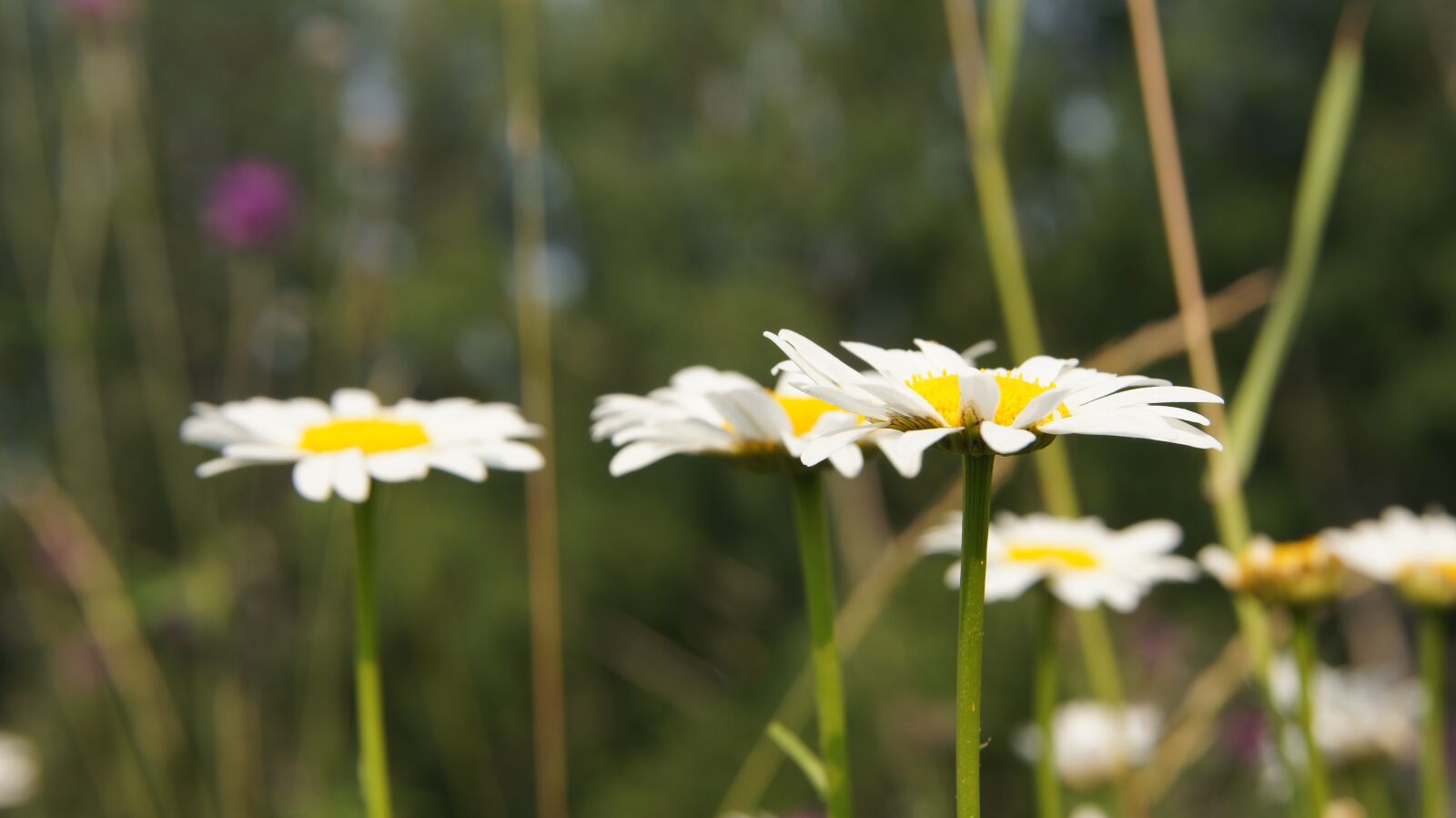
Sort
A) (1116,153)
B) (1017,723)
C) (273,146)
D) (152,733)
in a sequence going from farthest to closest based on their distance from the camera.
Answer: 1. (273,146)
2. (1116,153)
3. (1017,723)
4. (152,733)

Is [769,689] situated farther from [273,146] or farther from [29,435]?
[273,146]

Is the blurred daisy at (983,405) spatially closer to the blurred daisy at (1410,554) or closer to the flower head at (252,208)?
the blurred daisy at (1410,554)

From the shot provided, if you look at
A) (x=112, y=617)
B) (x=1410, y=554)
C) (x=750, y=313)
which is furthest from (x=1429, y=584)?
(x=750, y=313)

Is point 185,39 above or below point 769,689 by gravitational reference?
above

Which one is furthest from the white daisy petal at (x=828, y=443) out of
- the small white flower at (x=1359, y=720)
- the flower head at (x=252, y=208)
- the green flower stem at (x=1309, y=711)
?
the flower head at (x=252, y=208)

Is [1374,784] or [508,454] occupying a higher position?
[508,454]

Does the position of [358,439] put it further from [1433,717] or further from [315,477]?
[1433,717]

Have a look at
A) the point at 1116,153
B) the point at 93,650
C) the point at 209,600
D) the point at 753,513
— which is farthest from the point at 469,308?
the point at 209,600
